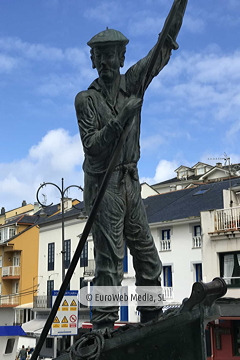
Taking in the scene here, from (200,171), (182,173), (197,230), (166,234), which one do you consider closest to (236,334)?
(197,230)

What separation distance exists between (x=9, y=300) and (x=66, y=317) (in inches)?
1840

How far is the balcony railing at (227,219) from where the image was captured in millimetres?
33469

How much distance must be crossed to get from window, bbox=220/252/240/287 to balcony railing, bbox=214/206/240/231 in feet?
5.20

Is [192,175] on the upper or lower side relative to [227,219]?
upper

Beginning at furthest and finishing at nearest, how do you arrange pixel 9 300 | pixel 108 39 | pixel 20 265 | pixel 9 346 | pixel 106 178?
pixel 9 300
pixel 20 265
pixel 9 346
pixel 108 39
pixel 106 178

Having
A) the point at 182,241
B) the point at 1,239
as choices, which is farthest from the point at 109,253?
the point at 1,239

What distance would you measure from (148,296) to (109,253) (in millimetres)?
579

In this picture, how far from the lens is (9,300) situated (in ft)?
198

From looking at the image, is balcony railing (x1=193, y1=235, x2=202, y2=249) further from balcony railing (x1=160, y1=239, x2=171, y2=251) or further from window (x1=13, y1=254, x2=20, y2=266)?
window (x1=13, y1=254, x2=20, y2=266)

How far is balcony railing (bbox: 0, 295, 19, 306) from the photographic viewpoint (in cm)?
5938

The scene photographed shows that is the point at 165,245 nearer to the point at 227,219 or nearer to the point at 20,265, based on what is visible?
the point at 227,219

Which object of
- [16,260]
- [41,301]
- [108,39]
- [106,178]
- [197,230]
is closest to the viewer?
[106,178]

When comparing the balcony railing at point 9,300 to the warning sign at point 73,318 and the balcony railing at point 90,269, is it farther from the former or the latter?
the warning sign at point 73,318

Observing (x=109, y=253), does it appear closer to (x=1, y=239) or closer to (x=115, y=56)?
(x=115, y=56)
